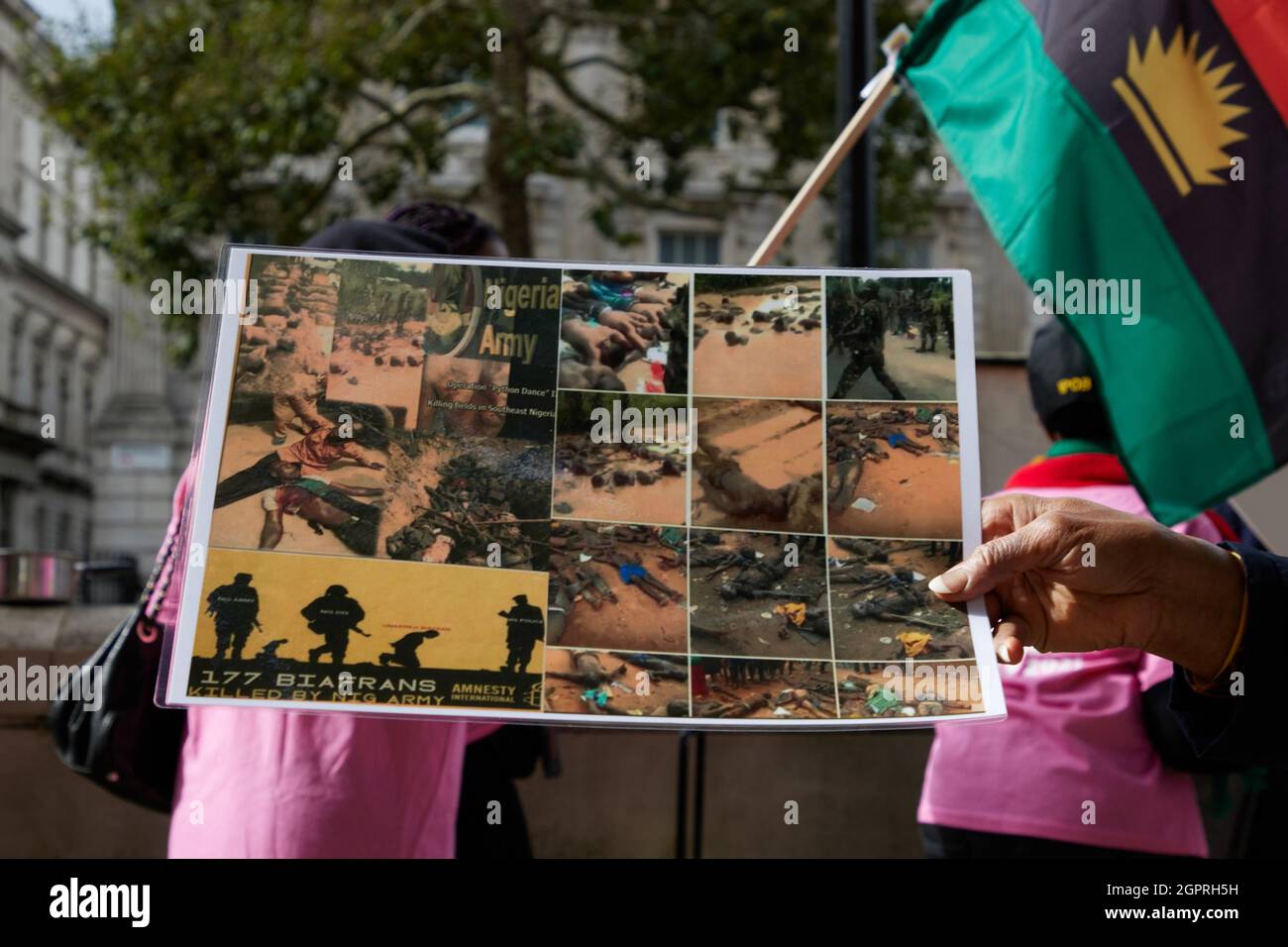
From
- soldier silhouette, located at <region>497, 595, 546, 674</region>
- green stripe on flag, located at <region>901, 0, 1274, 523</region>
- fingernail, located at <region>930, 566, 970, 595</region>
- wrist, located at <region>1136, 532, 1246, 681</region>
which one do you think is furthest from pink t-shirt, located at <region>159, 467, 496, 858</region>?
green stripe on flag, located at <region>901, 0, 1274, 523</region>

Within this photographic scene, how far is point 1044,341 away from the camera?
2.89 metres

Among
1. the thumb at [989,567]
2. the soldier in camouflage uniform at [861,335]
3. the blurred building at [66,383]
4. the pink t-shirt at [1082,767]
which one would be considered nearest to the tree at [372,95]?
the blurred building at [66,383]

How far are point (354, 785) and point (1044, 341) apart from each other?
1.78m

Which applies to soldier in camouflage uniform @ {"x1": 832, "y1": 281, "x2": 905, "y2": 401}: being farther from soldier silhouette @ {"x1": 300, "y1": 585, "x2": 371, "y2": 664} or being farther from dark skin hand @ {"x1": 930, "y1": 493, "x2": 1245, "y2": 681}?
soldier silhouette @ {"x1": 300, "y1": 585, "x2": 371, "y2": 664}

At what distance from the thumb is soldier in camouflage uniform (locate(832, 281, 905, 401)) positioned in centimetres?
22

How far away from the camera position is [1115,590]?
1.73m

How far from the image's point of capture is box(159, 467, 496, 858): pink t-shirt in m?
2.01

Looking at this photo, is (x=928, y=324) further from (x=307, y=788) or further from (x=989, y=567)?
(x=307, y=788)

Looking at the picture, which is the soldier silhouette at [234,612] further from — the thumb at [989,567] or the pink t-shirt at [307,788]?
the thumb at [989,567]

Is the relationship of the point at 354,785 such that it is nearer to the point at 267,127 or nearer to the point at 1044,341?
the point at 1044,341

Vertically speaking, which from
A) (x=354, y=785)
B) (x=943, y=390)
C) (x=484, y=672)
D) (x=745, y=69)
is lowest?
(x=354, y=785)

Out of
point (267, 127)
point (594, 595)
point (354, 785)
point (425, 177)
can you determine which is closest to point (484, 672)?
point (594, 595)

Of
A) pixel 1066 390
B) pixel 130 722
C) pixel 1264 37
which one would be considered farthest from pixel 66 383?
pixel 1264 37

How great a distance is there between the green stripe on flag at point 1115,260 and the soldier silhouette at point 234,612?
5.64 ft
